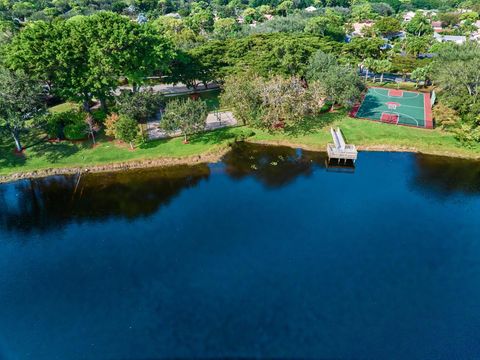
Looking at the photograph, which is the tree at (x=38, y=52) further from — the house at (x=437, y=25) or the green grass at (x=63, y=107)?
the house at (x=437, y=25)

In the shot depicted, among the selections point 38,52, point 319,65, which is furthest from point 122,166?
A: point 319,65

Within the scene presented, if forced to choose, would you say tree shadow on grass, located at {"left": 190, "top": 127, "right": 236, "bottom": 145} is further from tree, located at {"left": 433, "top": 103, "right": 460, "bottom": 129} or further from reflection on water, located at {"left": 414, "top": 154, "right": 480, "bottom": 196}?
tree, located at {"left": 433, "top": 103, "right": 460, "bottom": 129}

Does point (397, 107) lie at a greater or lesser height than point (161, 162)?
lesser

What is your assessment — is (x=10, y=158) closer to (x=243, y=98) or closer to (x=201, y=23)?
(x=243, y=98)

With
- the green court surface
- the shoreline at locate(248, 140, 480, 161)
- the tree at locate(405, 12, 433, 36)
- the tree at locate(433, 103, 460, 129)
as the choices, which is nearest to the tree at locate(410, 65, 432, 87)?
the green court surface

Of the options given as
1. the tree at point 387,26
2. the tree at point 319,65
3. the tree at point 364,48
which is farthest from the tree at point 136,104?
the tree at point 387,26

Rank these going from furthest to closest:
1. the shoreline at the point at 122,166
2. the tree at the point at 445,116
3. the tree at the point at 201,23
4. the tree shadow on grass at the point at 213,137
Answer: the tree at the point at 201,23 → the tree shadow on grass at the point at 213,137 → the tree at the point at 445,116 → the shoreline at the point at 122,166
